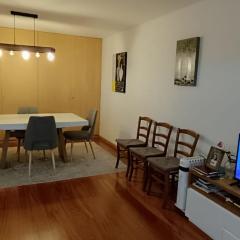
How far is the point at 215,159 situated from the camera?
2627mm

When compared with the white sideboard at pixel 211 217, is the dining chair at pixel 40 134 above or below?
above

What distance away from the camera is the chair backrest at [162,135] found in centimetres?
360

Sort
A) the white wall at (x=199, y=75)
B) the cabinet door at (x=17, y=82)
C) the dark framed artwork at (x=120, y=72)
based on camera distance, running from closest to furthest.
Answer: the white wall at (x=199, y=75)
the dark framed artwork at (x=120, y=72)
the cabinet door at (x=17, y=82)

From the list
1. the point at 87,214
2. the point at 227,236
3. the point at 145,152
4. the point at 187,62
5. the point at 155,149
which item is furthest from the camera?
the point at 155,149

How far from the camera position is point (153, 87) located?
161 inches

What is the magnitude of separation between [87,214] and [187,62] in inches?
84.5

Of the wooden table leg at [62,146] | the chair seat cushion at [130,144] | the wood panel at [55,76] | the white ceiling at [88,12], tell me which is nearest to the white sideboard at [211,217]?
the chair seat cushion at [130,144]

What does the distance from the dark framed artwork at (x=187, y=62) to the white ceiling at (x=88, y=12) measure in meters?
0.47

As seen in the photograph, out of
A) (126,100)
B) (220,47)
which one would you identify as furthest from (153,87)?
(220,47)

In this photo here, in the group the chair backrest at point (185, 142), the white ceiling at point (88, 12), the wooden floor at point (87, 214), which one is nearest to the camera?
the wooden floor at point (87, 214)

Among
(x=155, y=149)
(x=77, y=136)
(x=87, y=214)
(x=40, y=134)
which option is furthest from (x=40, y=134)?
(x=155, y=149)

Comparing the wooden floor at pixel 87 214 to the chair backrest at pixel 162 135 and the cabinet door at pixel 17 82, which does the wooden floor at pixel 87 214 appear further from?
the cabinet door at pixel 17 82

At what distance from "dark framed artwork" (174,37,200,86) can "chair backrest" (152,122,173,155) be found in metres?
0.63

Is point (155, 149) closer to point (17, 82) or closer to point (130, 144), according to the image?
point (130, 144)
